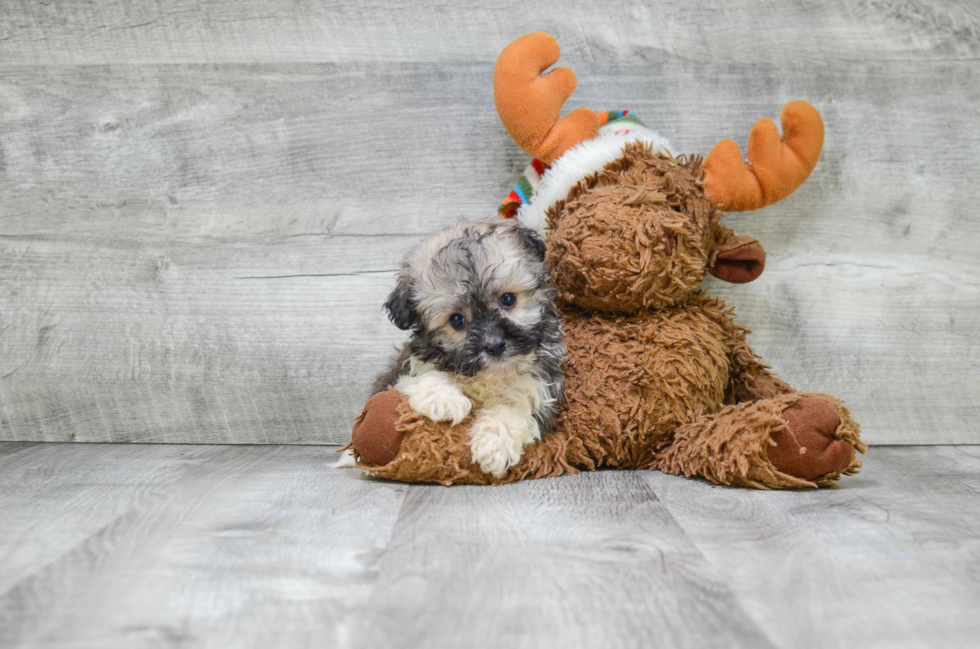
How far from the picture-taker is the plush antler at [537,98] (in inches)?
78.4

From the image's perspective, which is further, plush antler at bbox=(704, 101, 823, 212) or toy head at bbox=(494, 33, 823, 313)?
plush antler at bbox=(704, 101, 823, 212)

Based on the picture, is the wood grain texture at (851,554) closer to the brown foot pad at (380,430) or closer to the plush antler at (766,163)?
the brown foot pad at (380,430)

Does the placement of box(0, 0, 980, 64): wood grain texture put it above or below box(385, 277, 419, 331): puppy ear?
above

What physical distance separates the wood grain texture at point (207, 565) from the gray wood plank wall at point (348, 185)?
59cm

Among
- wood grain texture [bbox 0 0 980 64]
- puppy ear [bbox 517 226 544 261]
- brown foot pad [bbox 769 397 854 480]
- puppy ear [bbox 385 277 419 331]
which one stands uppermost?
wood grain texture [bbox 0 0 980 64]

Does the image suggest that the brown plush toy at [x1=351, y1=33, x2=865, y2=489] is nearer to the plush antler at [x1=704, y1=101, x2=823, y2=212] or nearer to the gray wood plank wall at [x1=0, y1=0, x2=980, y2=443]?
the plush antler at [x1=704, y1=101, x2=823, y2=212]

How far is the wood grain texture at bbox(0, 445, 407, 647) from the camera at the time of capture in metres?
1.01

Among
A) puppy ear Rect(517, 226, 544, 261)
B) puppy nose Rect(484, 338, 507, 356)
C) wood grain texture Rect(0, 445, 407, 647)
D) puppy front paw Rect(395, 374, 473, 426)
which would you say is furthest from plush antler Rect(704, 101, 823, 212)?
wood grain texture Rect(0, 445, 407, 647)

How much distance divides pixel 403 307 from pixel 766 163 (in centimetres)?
111

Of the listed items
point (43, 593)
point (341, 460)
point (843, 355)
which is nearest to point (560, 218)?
point (341, 460)

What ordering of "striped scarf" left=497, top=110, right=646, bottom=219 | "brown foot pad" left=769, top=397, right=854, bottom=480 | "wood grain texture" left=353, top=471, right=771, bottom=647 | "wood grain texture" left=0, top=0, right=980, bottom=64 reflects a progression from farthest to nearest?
"wood grain texture" left=0, top=0, right=980, bottom=64, "striped scarf" left=497, top=110, right=646, bottom=219, "brown foot pad" left=769, top=397, right=854, bottom=480, "wood grain texture" left=353, top=471, right=771, bottom=647

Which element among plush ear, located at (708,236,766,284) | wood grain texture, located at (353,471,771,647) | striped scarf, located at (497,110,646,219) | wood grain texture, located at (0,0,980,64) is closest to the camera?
wood grain texture, located at (353,471,771,647)

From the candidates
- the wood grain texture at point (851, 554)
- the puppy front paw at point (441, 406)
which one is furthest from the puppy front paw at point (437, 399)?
the wood grain texture at point (851, 554)

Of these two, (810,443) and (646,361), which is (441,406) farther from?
(810,443)
